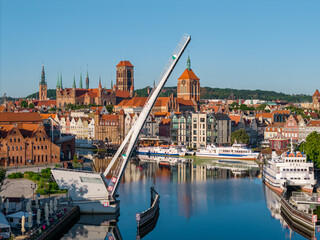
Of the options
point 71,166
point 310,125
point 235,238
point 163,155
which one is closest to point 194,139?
point 163,155

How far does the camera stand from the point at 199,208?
3619 cm

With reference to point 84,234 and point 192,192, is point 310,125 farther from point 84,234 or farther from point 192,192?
point 84,234

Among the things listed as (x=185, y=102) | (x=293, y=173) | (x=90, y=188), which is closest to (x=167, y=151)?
(x=293, y=173)

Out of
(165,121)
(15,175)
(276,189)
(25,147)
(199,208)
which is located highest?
(165,121)

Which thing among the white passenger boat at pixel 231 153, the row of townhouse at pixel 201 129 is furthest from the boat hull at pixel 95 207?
the row of townhouse at pixel 201 129

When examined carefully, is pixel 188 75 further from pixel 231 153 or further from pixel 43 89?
pixel 43 89

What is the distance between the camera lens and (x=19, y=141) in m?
50.6

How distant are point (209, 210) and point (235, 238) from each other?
6.27 metres

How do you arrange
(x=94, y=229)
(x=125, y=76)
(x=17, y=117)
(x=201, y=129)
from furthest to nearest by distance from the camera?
(x=125, y=76), (x=201, y=129), (x=17, y=117), (x=94, y=229)

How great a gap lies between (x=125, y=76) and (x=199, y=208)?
129 metres

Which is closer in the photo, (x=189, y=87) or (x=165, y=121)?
(x=165, y=121)

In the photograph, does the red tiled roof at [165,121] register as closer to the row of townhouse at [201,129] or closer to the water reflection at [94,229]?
the row of townhouse at [201,129]

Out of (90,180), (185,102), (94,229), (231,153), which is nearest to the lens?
(94,229)

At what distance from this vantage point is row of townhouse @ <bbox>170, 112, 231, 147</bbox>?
256 ft
